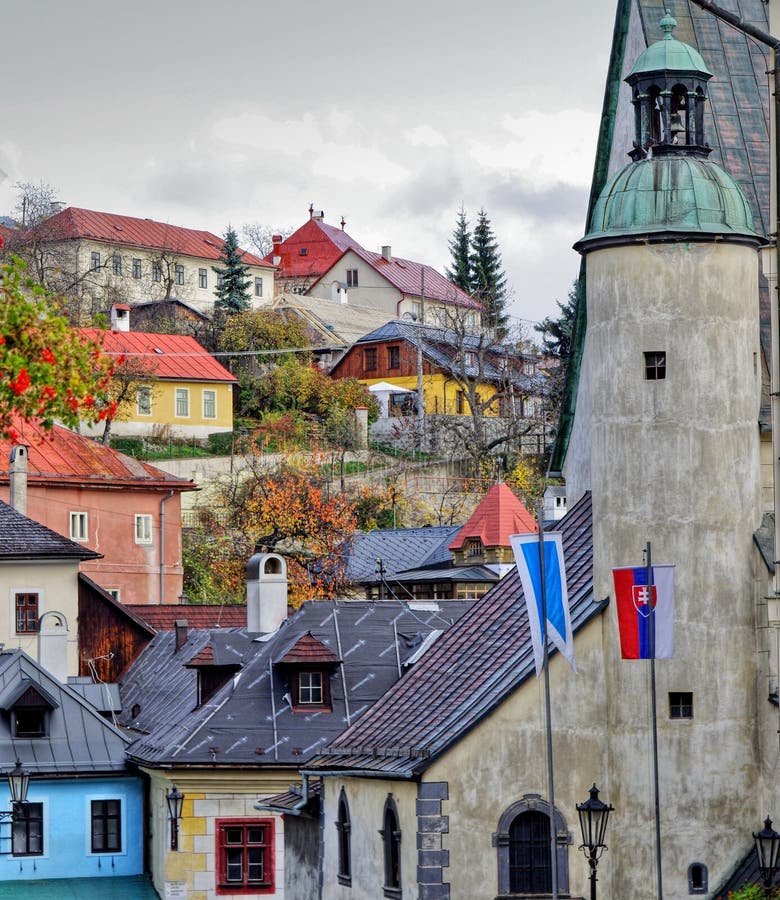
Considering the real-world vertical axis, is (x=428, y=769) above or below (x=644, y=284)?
below

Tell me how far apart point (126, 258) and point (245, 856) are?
303 ft

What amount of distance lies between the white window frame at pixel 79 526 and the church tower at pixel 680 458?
45.0 meters

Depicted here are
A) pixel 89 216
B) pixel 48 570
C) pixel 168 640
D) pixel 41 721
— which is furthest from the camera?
pixel 89 216

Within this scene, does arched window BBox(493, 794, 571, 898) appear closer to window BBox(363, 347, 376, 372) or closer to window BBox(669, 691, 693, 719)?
window BBox(669, 691, 693, 719)

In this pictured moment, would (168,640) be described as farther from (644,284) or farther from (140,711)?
(644,284)

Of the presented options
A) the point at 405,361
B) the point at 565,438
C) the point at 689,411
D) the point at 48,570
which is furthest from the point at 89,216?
the point at 689,411

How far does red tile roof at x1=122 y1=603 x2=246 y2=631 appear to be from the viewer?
60594mm

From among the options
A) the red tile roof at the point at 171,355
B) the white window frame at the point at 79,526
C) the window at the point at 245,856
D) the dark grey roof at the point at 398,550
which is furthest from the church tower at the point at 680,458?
the red tile roof at the point at 171,355

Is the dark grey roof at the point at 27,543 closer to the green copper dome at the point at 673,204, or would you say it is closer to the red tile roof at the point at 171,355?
the green copper dome at the point at 673,204

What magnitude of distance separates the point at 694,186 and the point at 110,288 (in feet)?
298

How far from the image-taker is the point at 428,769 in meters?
32.6

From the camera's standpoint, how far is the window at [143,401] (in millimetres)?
97562

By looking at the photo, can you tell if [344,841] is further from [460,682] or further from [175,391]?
[175,391]

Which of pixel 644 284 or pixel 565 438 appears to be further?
pixel 565 438
